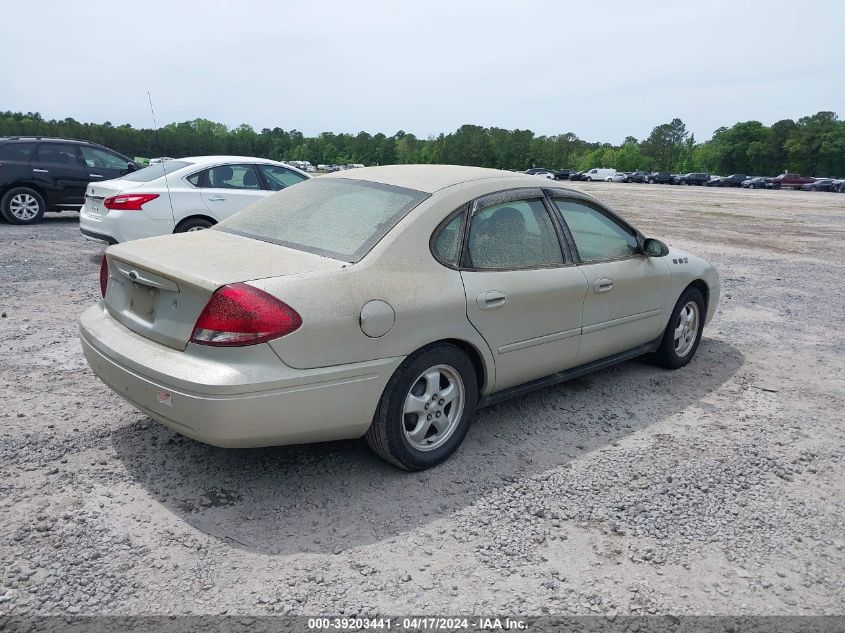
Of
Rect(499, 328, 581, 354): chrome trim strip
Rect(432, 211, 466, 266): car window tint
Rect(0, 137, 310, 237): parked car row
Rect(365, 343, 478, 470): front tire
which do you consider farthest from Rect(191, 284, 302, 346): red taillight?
Rect(0, 137, 310, 237): parked car row

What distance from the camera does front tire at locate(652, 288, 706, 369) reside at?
17.7ft

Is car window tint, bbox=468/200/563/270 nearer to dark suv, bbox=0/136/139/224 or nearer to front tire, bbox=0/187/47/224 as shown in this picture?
dark suv, bbox=0/136/139/224

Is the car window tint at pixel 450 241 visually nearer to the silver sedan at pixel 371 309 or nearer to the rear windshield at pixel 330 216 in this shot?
the silver sedan at pixel 371 309

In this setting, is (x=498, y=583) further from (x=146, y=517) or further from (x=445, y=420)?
(x=146, y=517)

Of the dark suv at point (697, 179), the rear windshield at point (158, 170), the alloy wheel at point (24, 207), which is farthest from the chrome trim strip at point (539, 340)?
the dark suv at point (697, 179)

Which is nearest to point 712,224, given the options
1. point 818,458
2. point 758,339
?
point 758,339

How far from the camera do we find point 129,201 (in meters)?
8.86

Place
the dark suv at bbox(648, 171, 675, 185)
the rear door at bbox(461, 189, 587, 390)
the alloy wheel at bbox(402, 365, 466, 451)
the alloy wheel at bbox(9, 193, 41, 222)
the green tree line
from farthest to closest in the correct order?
the green tree line < the dark suv at bbox(648, 171, 675, 185) < the alloy wheel at bbox(9, 193, 41, 222) < the rear door at bbox(461, 189, 587, 390) < the alloy wheel at bbox(402, 365, 466, 451)

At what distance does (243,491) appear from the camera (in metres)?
A: 3.44

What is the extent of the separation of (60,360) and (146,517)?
101 inches

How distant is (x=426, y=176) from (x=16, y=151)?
1109cm

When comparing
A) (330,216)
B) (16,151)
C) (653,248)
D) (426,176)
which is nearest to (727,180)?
(16,151)

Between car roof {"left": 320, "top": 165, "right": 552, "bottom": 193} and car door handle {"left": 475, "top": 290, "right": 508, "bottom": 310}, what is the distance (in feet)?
2.19

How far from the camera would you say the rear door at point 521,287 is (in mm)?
3822
